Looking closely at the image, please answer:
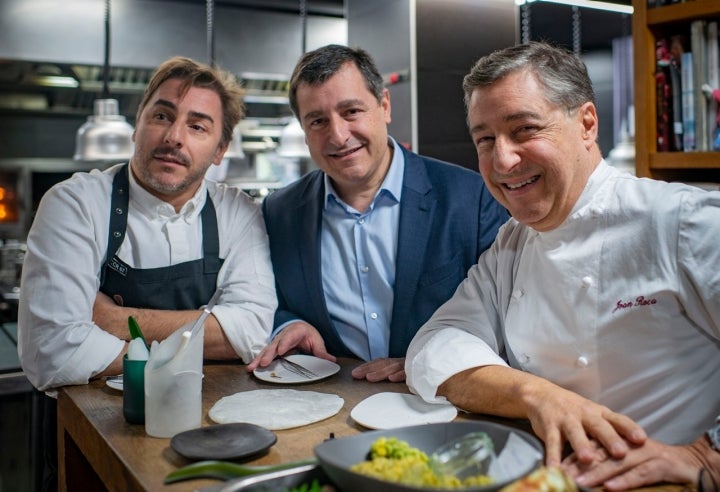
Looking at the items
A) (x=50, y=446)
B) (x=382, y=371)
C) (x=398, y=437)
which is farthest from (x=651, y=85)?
(x=50, y=446)

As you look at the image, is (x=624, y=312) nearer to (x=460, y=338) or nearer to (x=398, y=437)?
(x=460, y=338)

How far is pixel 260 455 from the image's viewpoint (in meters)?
1.35

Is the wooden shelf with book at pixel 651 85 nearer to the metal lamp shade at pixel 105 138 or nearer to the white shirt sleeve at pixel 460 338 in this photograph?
the white shirt sleeve at pixel 460 338

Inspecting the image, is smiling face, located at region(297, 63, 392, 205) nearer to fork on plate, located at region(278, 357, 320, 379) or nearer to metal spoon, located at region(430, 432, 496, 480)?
fork on plate, located at region(278, 357, 320, 379)

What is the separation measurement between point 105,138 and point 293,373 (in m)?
2.34

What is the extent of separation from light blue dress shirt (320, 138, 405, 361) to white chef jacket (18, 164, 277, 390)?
0.21 metres

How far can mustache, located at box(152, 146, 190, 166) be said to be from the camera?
7.46 ft

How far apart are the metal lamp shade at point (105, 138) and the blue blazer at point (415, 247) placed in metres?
1.68

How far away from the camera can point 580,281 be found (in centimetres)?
160

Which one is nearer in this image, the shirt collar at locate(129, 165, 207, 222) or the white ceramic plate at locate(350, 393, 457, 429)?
the white ceramic plate at locate(350, 393, 457, 429)

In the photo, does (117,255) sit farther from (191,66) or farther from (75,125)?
(75,125)

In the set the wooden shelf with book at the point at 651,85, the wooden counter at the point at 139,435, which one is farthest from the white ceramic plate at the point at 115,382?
the wooden shelf with book at the point at 651,85

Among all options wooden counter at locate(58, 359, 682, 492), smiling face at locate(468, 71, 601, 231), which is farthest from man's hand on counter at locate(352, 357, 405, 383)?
smiling face at locate(468, 71, 601, 231)

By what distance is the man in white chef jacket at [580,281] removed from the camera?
1472 mm
